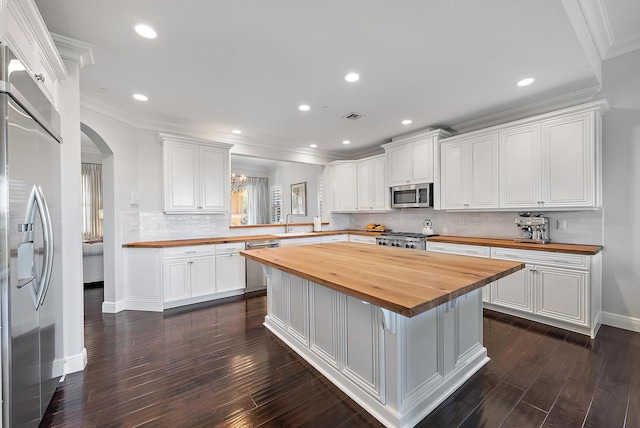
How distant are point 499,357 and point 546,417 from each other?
26.9 inches

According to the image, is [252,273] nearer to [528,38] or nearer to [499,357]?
[499,357]

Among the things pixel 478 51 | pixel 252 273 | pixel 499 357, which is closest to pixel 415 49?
pixel 478 51

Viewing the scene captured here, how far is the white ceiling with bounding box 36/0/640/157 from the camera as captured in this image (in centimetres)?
183

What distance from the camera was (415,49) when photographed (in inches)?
88.7

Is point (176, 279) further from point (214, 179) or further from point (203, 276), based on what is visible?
point (214, 179)

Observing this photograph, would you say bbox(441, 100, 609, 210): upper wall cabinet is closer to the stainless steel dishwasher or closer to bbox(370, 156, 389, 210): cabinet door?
bbox(370, 156, 389, 210): cabinet door

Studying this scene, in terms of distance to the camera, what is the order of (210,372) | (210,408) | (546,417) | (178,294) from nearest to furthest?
(546,417) → (210,408) → (210,372) → (178,294)

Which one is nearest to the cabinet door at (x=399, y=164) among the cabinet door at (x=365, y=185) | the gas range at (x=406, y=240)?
the cabinet door at (x=365, y=185)

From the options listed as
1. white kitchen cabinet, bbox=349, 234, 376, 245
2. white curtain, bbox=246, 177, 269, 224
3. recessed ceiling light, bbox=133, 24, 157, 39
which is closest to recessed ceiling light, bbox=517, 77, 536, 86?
white kitchen cabinet, bbox=349, 234, 376, 245

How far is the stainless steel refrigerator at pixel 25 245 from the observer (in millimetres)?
1261

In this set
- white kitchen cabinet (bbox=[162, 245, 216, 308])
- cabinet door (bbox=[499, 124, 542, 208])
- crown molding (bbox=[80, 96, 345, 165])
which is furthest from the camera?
white kitchen cabinet (bbox=[162, 245, 216, 308])

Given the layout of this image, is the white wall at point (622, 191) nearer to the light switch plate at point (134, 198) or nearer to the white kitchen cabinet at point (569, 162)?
the white kitchen cabinet at point (569, 162)

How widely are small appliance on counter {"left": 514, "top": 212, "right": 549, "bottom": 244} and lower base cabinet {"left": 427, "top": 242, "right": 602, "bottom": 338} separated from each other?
343mm

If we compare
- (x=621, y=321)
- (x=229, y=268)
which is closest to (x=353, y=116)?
(x=229, y=268)
